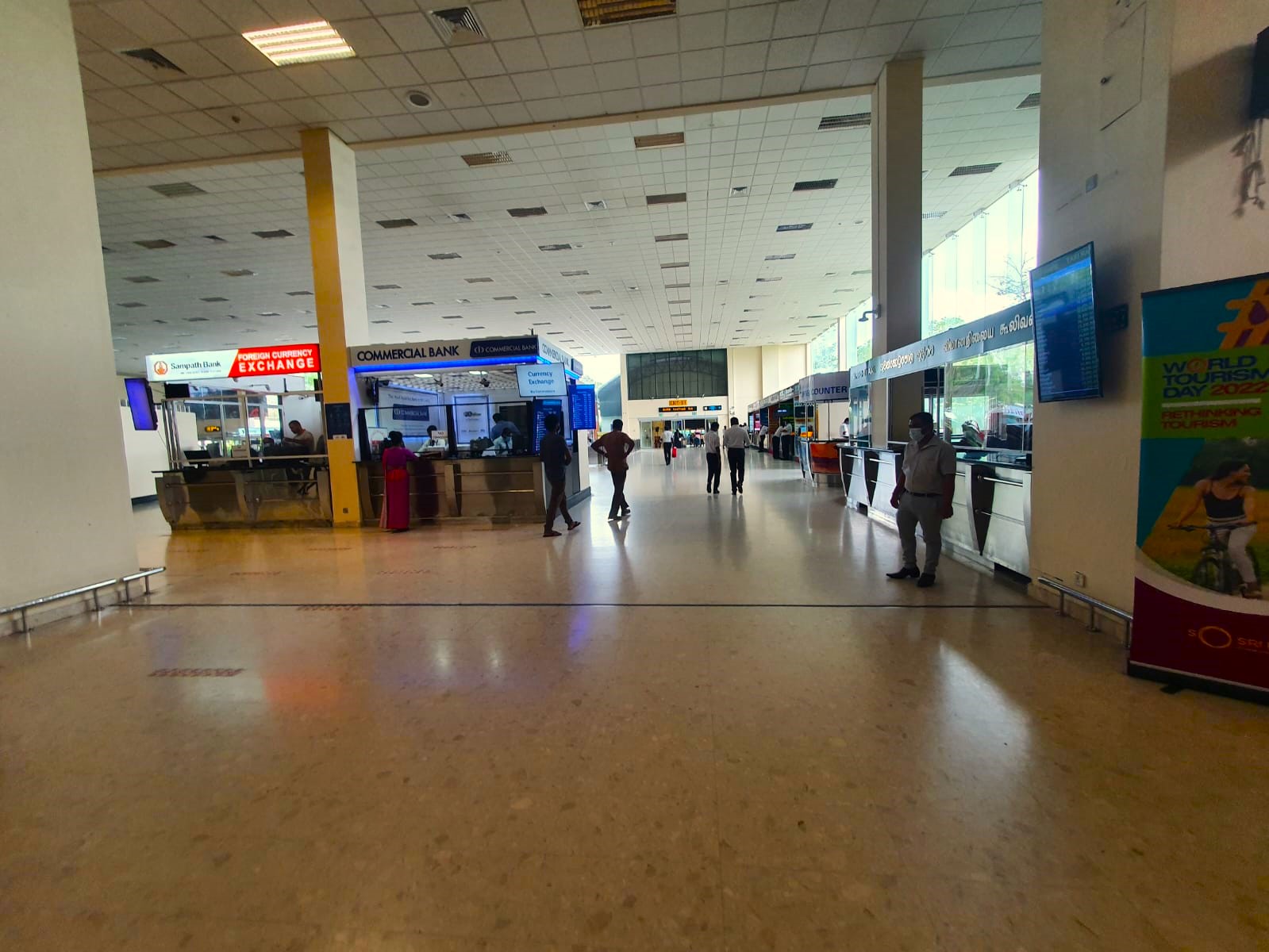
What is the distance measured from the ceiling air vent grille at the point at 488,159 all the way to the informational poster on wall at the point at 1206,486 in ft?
28.5

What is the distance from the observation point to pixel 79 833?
6.00ft

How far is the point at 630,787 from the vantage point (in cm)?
196

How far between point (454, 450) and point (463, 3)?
5.77 meters

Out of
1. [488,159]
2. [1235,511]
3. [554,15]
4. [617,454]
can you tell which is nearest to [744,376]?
[488,159]

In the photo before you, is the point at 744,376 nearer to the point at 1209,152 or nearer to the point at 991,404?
the point at 991,404

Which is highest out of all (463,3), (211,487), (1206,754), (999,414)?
(463,3)

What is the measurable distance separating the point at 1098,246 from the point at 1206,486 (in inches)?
64.1

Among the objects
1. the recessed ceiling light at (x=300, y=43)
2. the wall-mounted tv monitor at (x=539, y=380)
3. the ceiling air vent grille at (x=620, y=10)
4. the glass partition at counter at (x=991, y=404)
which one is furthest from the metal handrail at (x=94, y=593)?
the glass partition at counter at (x=991, y=404)

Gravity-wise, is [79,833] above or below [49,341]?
below

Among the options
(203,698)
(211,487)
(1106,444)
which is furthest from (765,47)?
(211,487)

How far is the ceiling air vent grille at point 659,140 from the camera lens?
8.13 m

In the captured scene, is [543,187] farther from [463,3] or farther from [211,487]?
[211,487]

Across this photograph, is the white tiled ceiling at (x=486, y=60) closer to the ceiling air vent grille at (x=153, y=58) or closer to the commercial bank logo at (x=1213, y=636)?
the ceiling air vent grille at (x=153, y=58)

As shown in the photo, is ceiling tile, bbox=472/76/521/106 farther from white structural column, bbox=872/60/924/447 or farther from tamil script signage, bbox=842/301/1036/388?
tamil script signage, bbox=842/301/1036/388
